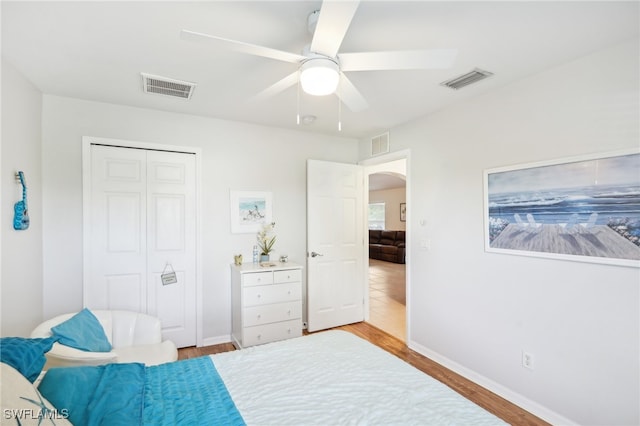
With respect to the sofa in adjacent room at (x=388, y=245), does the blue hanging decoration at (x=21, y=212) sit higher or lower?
higher

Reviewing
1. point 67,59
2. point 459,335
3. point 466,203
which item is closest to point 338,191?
point 466,203

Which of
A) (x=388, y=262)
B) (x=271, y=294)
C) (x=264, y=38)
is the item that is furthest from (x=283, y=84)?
(x=388, y=262)

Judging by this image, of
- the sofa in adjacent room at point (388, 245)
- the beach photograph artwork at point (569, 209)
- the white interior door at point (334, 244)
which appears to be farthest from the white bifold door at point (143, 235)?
the sofa in adjacent room at point (388, 245)

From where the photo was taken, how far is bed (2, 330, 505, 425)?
1200 millimetres

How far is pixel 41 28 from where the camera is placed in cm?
176

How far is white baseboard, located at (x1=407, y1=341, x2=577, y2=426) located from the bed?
135 cm

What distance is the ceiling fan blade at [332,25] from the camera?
1.19m

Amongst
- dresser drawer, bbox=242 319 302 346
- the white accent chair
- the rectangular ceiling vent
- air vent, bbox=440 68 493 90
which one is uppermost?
air vent, bbox=440 68 493 90

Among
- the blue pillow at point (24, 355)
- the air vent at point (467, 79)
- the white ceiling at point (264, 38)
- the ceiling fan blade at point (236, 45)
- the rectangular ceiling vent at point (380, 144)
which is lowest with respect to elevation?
the blue pillow at point (24, 355)

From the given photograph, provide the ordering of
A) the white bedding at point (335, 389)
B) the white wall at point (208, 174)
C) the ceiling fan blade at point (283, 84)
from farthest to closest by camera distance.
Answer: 1. the white wall at point (208, 174)
2. the ceiling fan blade at point (283, 84)
3. the white bedding at point (335, 389)

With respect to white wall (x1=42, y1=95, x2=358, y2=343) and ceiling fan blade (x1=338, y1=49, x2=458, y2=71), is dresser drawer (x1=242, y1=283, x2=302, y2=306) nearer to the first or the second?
white wall (x1=42, y1=95, x2=358, y2=343)

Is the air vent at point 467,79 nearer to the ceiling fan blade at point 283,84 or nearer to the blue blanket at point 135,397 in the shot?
the ceiling fan blade at point 283,84

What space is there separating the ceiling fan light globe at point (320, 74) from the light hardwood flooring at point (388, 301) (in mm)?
3009

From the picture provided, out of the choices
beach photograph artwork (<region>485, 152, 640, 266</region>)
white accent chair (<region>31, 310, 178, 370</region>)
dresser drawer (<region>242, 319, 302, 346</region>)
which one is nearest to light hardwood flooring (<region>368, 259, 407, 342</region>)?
dresser drawer (<region>242, 319, 302, 346</region>)
